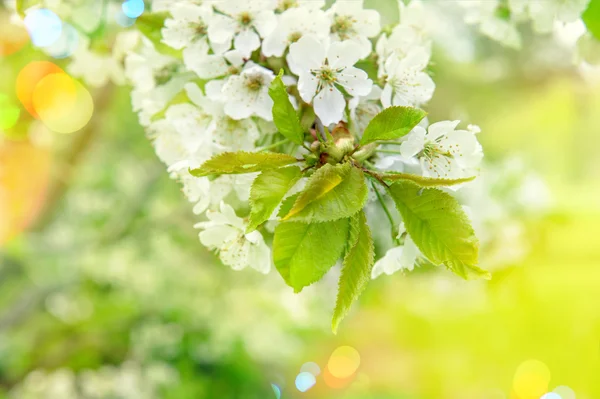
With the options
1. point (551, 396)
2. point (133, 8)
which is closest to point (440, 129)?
point (133, 8)

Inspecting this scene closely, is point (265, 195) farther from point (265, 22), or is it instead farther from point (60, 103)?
point (60, 103)

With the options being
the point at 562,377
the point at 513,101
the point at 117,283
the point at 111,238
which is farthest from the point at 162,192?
the point at 513,101

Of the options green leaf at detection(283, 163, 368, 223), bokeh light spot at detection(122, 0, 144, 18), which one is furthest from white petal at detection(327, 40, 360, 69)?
bokeh light spot at detection(122, 0, 144, 18)

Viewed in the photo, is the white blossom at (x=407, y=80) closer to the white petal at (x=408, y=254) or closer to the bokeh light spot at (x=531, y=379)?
the white petal at (x=408, y=254)

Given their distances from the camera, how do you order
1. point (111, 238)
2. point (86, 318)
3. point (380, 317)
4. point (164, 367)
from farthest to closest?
point (380, 317) → point (86, 318) → point (164, 367) → point (111, 238)

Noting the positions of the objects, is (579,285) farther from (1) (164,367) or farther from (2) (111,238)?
(2) (111,238)

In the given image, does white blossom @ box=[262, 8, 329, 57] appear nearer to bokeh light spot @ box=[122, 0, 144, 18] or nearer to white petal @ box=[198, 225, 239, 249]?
white petal @ box=[198, 225, 239, 249]

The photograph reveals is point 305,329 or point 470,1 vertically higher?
point 470,1
